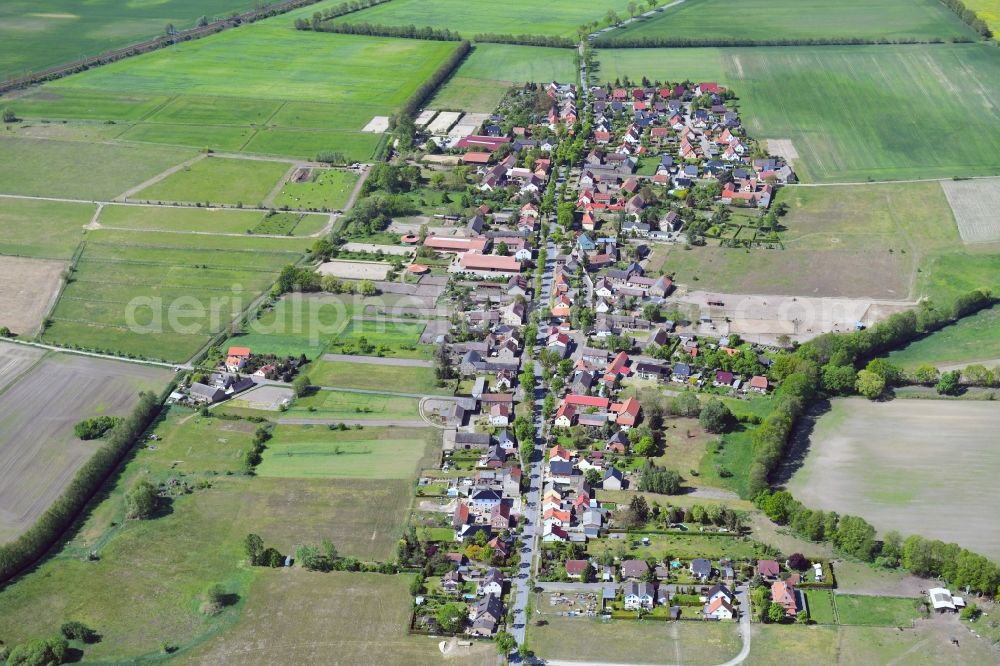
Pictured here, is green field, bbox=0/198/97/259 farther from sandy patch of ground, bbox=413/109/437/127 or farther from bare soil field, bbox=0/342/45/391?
sandy patch of ground, bbox=413/109/437/127

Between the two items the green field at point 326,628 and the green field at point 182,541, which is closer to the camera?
the green field at point 326,628

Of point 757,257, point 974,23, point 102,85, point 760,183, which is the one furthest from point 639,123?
point 102,85

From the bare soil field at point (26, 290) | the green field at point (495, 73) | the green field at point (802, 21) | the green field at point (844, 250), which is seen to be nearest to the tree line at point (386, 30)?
the green field at point (495, 73)

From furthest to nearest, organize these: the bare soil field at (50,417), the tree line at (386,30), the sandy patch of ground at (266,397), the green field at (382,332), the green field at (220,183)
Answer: the tree line at (386,30) < the green field at (220,183) < the green field at (382,332) < the sandy patch of ground at (266,397) < the bare soil field at (50,417)

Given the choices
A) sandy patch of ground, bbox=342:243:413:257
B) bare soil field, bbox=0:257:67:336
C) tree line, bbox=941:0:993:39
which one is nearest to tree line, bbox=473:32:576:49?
tree line, bbox=941:0:993:39

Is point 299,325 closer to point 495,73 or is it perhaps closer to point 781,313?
point 781,313

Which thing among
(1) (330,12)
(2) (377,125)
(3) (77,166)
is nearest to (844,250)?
(2) (377,125)

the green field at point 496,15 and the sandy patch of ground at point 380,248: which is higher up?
the green field at point 496,15

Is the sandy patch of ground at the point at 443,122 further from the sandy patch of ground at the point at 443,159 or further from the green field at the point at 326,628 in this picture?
the green field at the point at 326,628
